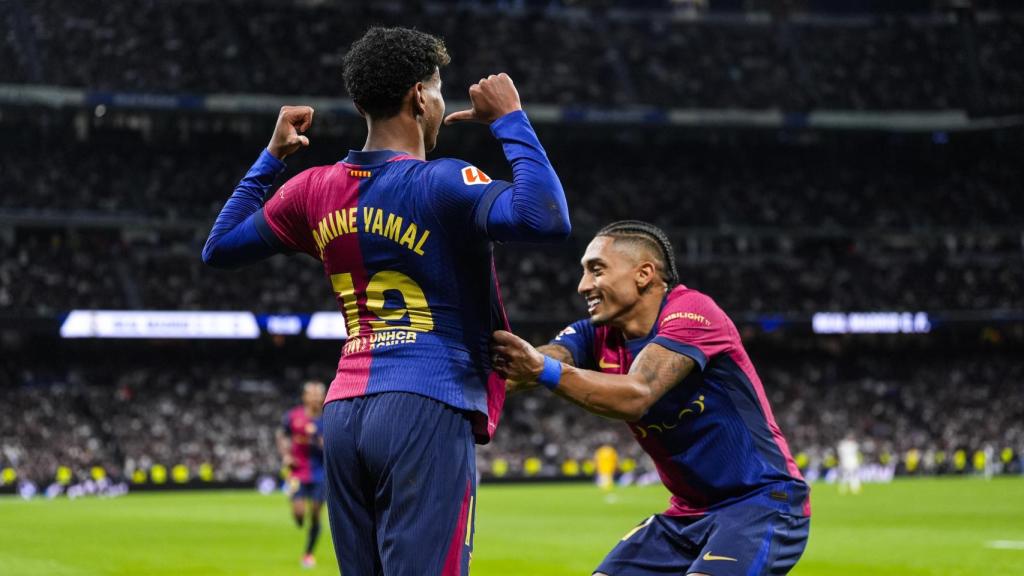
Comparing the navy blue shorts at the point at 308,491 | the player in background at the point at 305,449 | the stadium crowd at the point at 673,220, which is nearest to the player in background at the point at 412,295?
the navy blue shorts at the point at 308,491

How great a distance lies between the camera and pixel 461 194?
14.4ft

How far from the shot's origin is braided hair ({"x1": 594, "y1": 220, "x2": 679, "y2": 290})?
231 inches

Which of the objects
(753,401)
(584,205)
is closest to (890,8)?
(584,205)

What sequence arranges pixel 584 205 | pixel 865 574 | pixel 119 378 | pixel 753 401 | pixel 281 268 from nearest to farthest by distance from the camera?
pixel 753 401 → pixel 865 574 → pixel 119 378 → pixel 281 268 → pixel 584 205

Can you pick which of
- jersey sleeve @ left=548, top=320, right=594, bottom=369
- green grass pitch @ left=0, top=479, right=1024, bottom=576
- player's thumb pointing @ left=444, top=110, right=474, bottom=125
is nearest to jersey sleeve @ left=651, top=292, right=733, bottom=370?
jersey sleeve @ left=548, top=320, right=594, bottom=369

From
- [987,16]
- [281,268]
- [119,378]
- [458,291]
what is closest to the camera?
[458,291]

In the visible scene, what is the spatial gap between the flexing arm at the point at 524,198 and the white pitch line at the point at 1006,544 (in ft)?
55.2

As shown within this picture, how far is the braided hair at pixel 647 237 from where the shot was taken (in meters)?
5.87

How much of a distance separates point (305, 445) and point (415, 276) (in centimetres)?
1593

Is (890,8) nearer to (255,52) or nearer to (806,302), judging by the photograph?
(806,302)

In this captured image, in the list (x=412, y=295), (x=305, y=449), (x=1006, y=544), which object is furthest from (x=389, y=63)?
(x=1006, y=544)

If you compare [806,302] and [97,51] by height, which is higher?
[97,51]

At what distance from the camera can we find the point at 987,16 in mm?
60156

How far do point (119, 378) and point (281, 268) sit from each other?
7379 millimetres
